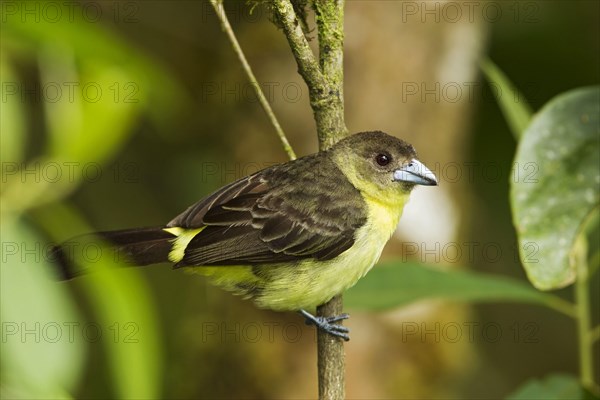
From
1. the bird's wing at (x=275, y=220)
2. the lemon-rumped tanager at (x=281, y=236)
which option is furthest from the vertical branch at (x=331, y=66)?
the bird's wing at (x=275, y=220)

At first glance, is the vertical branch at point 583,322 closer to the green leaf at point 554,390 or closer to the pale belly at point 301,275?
the green leaf at point 554,390

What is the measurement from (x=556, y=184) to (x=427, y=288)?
2.14ft

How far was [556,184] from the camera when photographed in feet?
8.04

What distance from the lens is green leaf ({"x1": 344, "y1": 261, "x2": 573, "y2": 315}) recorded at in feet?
9.41

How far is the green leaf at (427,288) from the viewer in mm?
2867

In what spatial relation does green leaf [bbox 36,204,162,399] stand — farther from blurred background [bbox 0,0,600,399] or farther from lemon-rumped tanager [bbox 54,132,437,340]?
lemon-rumped tanager [bbox 54,132,437,340]

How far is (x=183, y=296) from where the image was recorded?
631 centimetres

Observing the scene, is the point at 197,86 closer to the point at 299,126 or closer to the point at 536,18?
the point at 299,126

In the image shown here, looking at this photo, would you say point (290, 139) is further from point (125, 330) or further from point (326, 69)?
point (125, 330)

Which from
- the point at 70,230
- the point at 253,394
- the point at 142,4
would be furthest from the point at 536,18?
the point at 70,230

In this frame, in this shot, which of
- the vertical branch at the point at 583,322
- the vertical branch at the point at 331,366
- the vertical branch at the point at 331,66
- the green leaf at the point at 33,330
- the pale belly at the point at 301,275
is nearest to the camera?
the green leaf at the point at 33,330

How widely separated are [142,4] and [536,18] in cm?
262

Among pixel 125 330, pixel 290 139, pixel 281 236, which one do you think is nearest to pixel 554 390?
pixel 281 236

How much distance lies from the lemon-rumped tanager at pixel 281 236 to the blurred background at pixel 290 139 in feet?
1.24
